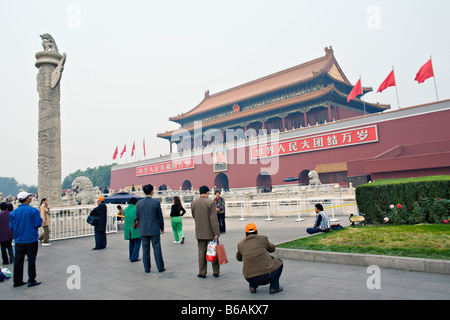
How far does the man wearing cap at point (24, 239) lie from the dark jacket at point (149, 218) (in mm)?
1362

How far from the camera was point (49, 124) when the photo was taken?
1012 centimetres

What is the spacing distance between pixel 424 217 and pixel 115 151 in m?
31.4

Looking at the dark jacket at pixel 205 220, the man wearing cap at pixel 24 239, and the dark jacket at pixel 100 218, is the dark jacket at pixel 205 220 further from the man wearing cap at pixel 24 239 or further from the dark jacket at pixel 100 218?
the dark jacket at pixel 100 218

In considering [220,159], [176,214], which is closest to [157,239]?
[176,214]

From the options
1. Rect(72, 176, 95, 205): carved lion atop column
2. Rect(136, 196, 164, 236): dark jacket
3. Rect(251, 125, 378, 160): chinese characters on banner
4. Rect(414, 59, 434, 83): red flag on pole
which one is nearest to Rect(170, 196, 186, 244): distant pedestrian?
Rect(136, 196, 164, 236): dark jacket

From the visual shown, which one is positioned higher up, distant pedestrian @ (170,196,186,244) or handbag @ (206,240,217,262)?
distant pedestrian @ (170,196,186,244)

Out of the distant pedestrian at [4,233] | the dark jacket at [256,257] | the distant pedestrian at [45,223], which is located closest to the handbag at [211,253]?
the dark jacket at [256,257]

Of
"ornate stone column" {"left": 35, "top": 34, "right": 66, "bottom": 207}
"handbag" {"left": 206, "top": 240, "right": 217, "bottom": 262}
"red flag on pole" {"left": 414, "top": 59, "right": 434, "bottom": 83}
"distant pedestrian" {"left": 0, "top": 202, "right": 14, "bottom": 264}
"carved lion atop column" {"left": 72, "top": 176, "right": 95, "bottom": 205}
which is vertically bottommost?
"handbag" {"left": 206, "top": 240, "right": 217, "bottom": 262}

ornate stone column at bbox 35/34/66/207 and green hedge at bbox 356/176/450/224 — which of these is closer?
green hedge at bbox 356/176/450/224

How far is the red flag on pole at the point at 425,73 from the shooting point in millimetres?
15852

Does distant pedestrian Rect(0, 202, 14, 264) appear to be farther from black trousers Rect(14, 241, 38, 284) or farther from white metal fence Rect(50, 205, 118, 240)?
white metal fence Rect(50, 205, 118, 240)

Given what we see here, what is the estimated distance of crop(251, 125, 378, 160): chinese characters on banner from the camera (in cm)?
1930

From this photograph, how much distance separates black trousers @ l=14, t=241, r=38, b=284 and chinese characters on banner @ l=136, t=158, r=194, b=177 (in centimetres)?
2530
